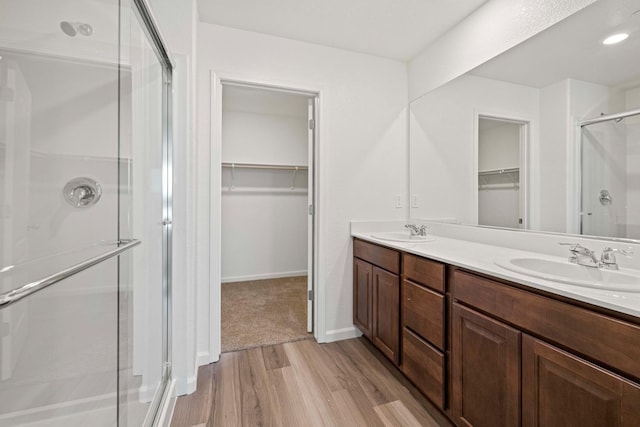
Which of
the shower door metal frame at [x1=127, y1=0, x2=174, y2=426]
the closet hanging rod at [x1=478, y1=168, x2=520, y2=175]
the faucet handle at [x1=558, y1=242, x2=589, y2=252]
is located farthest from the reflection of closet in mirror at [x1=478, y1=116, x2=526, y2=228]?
the shower door metal frame at [x1=127, y1=0, x2=174, y2=426]

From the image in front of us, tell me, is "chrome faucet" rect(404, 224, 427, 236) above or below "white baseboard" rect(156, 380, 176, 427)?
above

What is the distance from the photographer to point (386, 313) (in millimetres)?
1796

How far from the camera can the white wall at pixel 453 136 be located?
1.71m

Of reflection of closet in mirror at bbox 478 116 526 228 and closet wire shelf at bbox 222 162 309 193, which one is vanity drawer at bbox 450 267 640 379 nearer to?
reflection of closet in mirror at bbox 478 116 526 228

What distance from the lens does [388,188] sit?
7.75 ft

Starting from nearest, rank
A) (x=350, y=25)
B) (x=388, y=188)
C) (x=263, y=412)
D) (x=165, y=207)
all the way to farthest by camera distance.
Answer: (x=263, y=412)
(x=165, y=207)
(x=350, y=25)
(x=388, y=188)

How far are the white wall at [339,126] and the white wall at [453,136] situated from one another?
0.16m

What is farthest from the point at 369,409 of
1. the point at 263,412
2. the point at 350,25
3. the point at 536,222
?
the point at 350,25

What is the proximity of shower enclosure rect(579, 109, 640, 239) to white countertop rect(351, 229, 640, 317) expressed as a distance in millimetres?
236

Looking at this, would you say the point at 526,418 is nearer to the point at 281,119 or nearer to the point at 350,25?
the point at 350,25

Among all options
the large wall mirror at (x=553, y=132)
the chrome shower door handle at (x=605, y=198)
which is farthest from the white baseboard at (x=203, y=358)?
the chrome shower door handle at (x=605, y=198)

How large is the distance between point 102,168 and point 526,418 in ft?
6.57

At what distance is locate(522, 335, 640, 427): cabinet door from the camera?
712mm

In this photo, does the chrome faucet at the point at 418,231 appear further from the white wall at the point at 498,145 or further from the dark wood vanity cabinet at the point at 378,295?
the white wall at the point at 498,145
